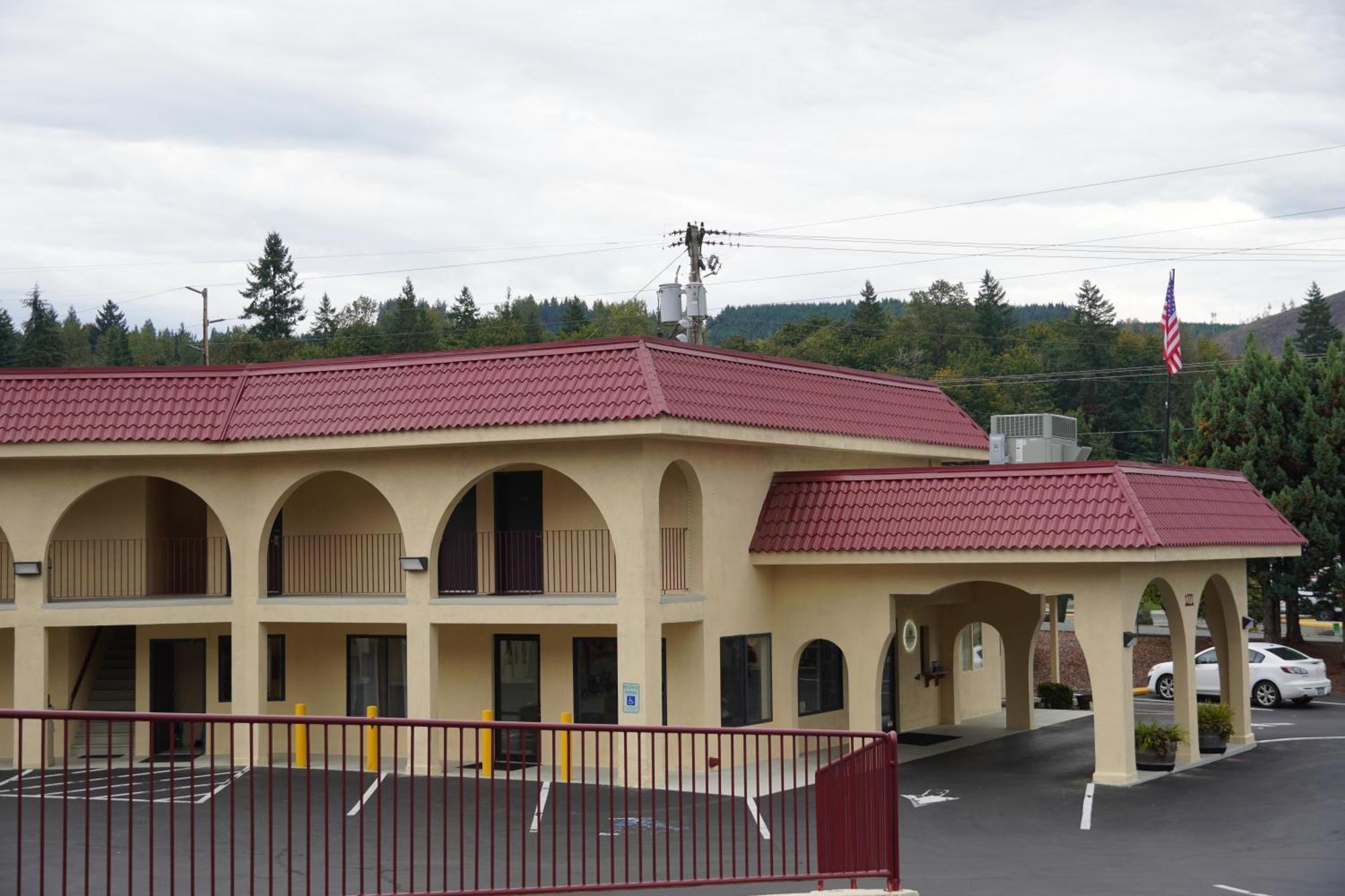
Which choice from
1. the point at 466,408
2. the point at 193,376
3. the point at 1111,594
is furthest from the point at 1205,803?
the point at 193,376

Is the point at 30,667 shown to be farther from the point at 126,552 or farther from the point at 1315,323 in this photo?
the point at 1315,323

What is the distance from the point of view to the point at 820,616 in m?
25.3

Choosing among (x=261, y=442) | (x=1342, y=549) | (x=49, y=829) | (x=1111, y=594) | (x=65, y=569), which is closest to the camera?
(x=49, y=829)

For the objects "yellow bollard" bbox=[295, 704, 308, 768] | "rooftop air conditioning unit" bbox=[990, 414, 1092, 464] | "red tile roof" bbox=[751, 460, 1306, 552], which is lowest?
"yellow bollard" bbox=[295, 704, 308, 768]

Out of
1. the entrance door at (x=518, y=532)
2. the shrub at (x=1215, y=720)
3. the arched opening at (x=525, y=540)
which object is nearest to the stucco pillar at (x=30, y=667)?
the arched opening at (x=525, y=540)

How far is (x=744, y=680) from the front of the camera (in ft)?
82.8

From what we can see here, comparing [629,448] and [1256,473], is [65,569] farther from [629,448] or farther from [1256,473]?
[1256,473]

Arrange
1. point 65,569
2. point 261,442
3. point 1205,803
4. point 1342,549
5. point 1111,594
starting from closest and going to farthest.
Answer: point 1205,803
point 1111,594
point 261,442
point 65,569
point 1342,549

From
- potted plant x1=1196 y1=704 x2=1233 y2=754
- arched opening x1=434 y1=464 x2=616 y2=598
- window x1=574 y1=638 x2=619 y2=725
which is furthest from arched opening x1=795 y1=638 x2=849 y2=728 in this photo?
potted plant x1=1196 y1=704 x2=1233 y2=754

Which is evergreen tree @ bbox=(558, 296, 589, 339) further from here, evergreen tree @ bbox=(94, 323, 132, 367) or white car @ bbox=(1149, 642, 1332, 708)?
white car @ bbox=(1149, 642, 1332, 708)

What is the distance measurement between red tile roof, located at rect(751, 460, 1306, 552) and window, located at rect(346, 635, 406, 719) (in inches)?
267

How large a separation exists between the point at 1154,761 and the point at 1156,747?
0.90 ft

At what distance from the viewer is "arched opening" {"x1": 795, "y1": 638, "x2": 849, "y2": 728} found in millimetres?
26703

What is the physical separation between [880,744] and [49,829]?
1026cm
